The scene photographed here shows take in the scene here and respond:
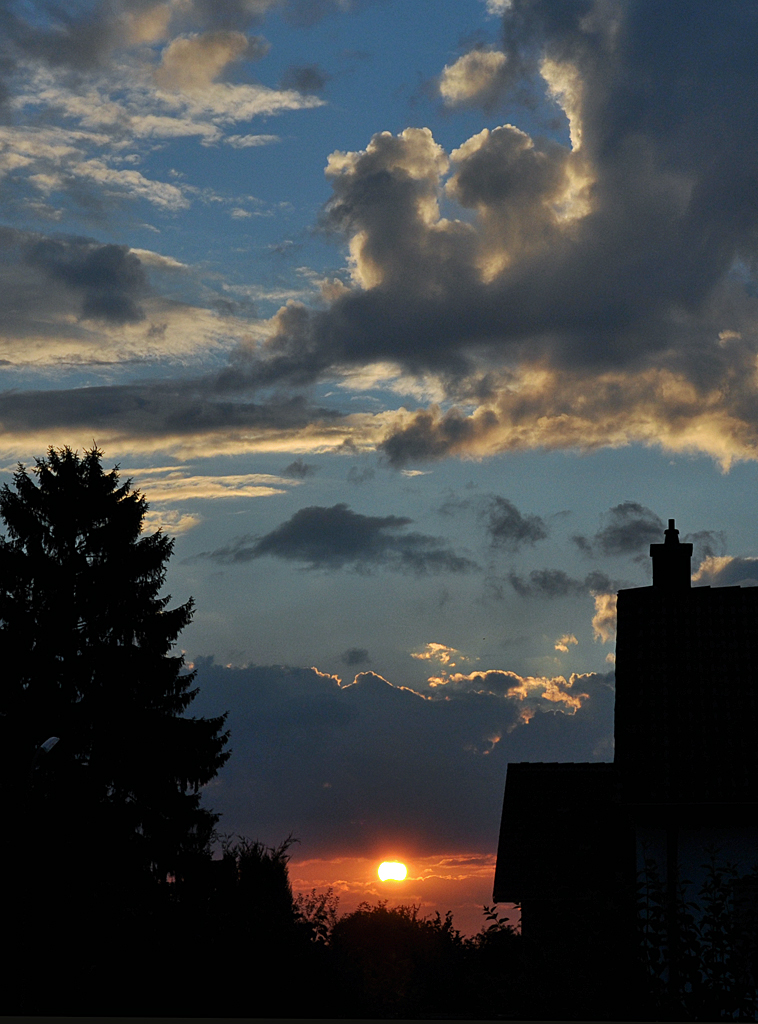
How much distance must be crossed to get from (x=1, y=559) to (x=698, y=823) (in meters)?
20.6

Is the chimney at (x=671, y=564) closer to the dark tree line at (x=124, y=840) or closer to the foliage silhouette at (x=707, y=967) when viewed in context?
the dark tree line at (x=124, y=840)

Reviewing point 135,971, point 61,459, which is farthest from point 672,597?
point 61,459

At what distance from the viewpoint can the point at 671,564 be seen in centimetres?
2311

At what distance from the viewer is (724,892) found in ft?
31.1

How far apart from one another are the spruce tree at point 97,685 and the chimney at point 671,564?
46.8 feet

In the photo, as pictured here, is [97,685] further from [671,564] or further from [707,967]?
[707,967]

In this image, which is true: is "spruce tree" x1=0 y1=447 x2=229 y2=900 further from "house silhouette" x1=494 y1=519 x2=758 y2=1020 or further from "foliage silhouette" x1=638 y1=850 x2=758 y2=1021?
"foliage silhouette" x1=638 y1=850 x2=758 y2=1021

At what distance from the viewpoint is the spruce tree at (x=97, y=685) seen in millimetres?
26109

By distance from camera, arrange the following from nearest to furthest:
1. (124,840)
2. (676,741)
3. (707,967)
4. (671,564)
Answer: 1. (707,967)
2. (676,741)
3. (671,564)
4. (124,840)

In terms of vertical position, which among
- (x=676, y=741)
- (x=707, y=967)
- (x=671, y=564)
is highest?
(x=671, y=564)

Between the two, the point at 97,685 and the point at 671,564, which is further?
the point at 97,685

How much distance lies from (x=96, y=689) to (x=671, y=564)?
52.2 feet

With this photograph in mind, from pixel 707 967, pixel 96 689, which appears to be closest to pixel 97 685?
pixel 96 689

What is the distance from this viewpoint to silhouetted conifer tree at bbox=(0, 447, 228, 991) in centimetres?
2591
